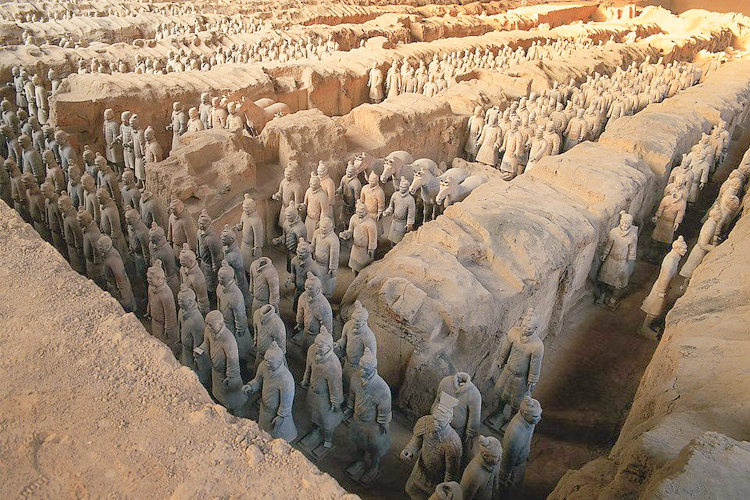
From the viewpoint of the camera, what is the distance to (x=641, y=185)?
6.61m

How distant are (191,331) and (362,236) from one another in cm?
211

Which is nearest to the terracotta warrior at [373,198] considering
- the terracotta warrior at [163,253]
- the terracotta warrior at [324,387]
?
the terracotta warrior at [163,253]

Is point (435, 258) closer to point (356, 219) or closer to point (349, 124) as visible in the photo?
point (356, 219)

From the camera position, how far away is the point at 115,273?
4.96 m

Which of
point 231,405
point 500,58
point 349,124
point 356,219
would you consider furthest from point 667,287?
point 500,58

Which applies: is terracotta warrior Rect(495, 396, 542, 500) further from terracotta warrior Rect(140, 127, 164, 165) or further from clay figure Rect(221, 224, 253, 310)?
terracotta warrior Rect(140, 127, 164, 165)

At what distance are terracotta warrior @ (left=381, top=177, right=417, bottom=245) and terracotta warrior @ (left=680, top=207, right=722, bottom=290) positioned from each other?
304 cm

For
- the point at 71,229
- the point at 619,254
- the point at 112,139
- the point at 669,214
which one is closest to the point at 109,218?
the point at 71,229

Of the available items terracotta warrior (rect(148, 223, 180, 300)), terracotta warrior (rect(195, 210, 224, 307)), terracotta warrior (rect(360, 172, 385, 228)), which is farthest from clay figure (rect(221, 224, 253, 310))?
terracotta warrior (rect(360, 172, 385, 228))

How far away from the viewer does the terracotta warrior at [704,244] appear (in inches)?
239

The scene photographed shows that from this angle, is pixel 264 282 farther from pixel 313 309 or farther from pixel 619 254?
pixel 619 254

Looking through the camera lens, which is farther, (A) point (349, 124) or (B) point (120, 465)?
(A) point (349, 124)

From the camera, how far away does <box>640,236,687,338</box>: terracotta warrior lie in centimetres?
539

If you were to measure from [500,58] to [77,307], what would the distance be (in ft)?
41.5
